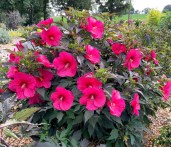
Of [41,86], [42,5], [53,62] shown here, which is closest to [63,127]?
[41,86]

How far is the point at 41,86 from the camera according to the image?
83.0 inches

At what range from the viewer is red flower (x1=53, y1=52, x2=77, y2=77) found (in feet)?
6.59

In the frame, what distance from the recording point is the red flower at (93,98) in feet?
6.21

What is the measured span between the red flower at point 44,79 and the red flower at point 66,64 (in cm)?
Answer: 11

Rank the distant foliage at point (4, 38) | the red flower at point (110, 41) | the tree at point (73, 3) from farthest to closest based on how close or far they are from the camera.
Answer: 1. the tree at point (73, 3)
2. the distant foliage at point (4, 38)
3. the red flower at point (110, 41)

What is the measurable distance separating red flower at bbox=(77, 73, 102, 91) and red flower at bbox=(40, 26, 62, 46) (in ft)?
1.11

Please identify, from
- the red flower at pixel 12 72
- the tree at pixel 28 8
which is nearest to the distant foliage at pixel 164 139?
the red flower at pixel 12 72

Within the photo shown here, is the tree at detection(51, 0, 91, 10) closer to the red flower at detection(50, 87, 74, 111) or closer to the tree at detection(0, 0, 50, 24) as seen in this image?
the tree at detection(0, 0, 50, 24)

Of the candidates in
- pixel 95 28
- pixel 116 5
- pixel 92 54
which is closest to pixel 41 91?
pixel 92 54

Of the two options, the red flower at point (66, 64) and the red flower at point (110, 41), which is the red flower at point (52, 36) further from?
the red flower at point (110, 41)

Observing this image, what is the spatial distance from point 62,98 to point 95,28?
1.77 feet

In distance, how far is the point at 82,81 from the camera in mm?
1939

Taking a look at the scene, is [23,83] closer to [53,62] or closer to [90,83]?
[53,62]

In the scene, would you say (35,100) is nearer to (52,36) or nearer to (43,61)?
(43,61)
